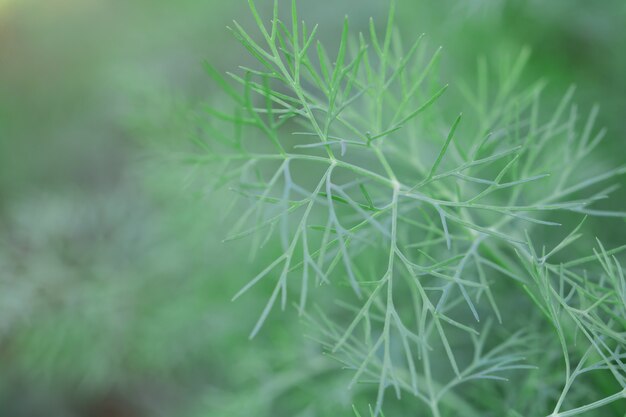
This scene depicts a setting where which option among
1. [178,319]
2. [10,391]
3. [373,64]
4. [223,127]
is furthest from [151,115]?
[10,391]

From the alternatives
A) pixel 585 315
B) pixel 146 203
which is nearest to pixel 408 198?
pixel 585 315

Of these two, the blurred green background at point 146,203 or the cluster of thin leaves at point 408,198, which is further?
the blurred green background at point 146,203

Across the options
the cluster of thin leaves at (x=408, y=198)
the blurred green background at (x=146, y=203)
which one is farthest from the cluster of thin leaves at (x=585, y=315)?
the blurred green background at (x=146, y=203)

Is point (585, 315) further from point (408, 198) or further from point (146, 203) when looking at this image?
point (146, 203)

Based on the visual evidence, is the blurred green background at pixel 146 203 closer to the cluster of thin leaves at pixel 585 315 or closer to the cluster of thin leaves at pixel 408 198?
the cluster of thin leaves at pixel 408 198

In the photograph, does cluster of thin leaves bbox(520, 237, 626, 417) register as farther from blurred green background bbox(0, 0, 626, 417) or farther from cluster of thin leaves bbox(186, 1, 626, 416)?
blurred green background bbox(0, 0, 626, 417)

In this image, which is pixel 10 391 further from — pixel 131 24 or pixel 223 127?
pixel 131 24

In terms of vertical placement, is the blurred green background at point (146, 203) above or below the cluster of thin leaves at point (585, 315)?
below
